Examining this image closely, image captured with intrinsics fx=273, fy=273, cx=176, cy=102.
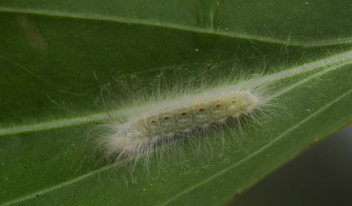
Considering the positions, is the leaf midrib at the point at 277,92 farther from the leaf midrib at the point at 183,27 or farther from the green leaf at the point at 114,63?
the leaf midrib at the point at 183,27

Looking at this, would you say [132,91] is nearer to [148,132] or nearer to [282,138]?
[148,132]

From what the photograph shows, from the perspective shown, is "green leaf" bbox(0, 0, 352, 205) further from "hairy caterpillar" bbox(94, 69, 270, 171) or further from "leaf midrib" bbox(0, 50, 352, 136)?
"hairy caterpillar" bbox(94, 69, 270, 171)

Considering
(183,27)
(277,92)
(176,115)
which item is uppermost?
(183,27)

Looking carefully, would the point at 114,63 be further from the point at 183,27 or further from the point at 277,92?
the point at 277,92

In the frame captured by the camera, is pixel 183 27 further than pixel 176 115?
No

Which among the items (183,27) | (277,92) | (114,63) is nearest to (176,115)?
(114,63)

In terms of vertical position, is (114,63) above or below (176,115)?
above

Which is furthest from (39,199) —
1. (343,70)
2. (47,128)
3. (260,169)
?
(343,70)

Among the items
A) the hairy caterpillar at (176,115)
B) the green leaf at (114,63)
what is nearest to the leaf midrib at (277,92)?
the green leaf at (114,63)

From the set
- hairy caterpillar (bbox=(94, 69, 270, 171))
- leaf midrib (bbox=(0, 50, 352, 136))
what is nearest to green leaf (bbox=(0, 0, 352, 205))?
leaf midrib (bbox=(0, 50, 352, 136))
